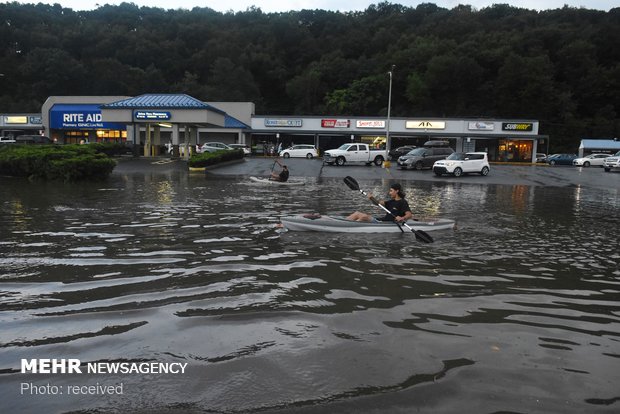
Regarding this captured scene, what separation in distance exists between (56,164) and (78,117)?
3983cm

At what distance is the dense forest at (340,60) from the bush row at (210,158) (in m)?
52.7

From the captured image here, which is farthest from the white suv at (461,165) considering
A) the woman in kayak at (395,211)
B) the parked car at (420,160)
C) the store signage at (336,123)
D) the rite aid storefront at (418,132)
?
the store signage at (336,123)

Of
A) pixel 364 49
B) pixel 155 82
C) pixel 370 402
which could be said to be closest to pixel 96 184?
pixel 370 402

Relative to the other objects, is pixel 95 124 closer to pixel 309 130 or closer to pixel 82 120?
pixel 82 120

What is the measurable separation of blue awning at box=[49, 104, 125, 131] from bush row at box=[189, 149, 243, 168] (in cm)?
2375

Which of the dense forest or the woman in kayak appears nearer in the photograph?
the woman in kayak

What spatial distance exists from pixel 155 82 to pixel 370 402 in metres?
108

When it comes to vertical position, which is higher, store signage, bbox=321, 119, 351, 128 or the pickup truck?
store signage, bbox=321, 119, 351, 128

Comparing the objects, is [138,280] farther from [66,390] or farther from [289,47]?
[289,47]

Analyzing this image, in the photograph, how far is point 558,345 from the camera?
555cm

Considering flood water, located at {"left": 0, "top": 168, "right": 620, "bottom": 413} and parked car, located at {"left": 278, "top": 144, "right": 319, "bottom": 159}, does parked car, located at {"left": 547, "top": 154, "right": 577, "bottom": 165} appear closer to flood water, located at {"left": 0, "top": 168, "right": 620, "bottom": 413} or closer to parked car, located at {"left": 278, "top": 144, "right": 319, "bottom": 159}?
parked car, located at {"left": 278, "top": 144, "right": 319, "bottom": 159}

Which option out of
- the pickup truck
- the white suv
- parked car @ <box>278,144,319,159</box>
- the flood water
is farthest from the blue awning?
the flood water

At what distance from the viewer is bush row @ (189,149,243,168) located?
106ft

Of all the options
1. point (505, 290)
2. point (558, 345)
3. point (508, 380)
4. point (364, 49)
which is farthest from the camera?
point (364, 49)
